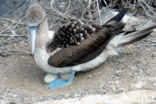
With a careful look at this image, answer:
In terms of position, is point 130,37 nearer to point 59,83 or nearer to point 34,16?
point 59,83

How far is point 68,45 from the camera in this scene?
5145mm

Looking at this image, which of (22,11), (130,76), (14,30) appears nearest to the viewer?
(130,76)

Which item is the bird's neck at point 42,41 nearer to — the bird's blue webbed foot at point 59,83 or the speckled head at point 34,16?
the speckled head at point 34,16

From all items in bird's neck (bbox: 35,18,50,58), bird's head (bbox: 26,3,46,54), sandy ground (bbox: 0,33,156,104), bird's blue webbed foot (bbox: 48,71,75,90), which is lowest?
bird's blue webbed foot (bbox: 48,71,75,90)

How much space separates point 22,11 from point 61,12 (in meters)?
0.85

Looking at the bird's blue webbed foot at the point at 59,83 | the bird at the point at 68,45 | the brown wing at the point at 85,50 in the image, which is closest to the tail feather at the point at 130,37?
the bird at the point at 68,45

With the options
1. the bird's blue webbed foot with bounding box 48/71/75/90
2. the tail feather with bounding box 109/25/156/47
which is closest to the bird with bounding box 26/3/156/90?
the bird's blue webbed foot with bounding box 48/71/75/90

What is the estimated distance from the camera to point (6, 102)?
4.72 metres

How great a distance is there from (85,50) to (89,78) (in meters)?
0.45

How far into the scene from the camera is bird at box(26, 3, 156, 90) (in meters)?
5.12

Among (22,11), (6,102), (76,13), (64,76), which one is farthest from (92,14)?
(6,102)

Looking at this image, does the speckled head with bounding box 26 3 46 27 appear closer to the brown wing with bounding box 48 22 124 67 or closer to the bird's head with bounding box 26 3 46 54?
the bird's head with bounding box 26 3 46 54

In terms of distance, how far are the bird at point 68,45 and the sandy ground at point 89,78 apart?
18cm

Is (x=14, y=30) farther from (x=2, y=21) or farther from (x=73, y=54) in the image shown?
(x=73, y=54)
